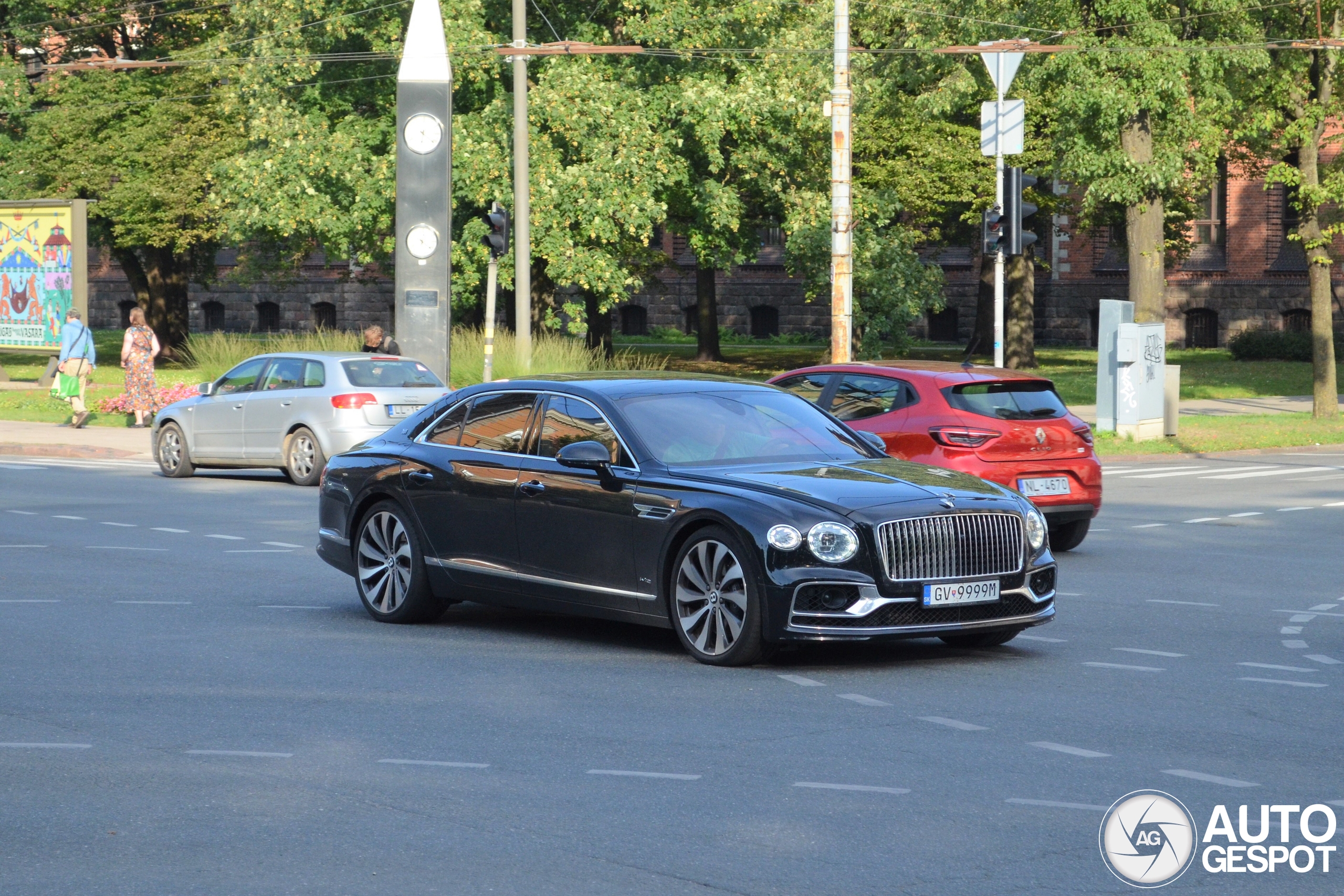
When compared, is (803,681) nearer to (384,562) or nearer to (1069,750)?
(1069,750)

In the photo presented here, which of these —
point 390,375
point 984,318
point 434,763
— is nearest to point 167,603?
point 434,763

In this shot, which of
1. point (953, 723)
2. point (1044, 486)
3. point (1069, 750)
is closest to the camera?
point (1069, 750)

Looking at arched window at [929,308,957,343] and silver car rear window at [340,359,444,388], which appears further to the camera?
arched window at [929,308,957,343]

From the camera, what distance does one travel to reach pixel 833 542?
8523 mm

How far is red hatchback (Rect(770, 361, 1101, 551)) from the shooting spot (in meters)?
13.3

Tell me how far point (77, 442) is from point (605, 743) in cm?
2050

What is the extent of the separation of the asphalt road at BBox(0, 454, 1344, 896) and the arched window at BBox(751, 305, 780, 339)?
4806 centimetres

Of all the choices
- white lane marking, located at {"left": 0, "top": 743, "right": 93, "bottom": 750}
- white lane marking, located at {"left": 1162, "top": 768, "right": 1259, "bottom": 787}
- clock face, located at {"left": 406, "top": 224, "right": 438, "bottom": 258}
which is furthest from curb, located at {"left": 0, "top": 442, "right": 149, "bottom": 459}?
white lane marking, located at {"left": 1162, "top": 768, "right": 1259, "bottom": 787}

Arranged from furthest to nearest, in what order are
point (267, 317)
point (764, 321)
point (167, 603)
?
point (267, 317) < point (764, 321) < point (167, 603)

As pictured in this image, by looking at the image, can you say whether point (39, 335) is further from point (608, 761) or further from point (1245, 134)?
point (608, 761)

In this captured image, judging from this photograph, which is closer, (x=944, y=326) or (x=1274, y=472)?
(x=1274, y=472)

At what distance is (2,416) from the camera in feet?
104

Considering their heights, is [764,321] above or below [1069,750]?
above

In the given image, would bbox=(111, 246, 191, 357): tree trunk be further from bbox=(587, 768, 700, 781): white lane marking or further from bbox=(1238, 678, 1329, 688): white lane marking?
bbox=(587, 768, 700, 781): white lane marking
